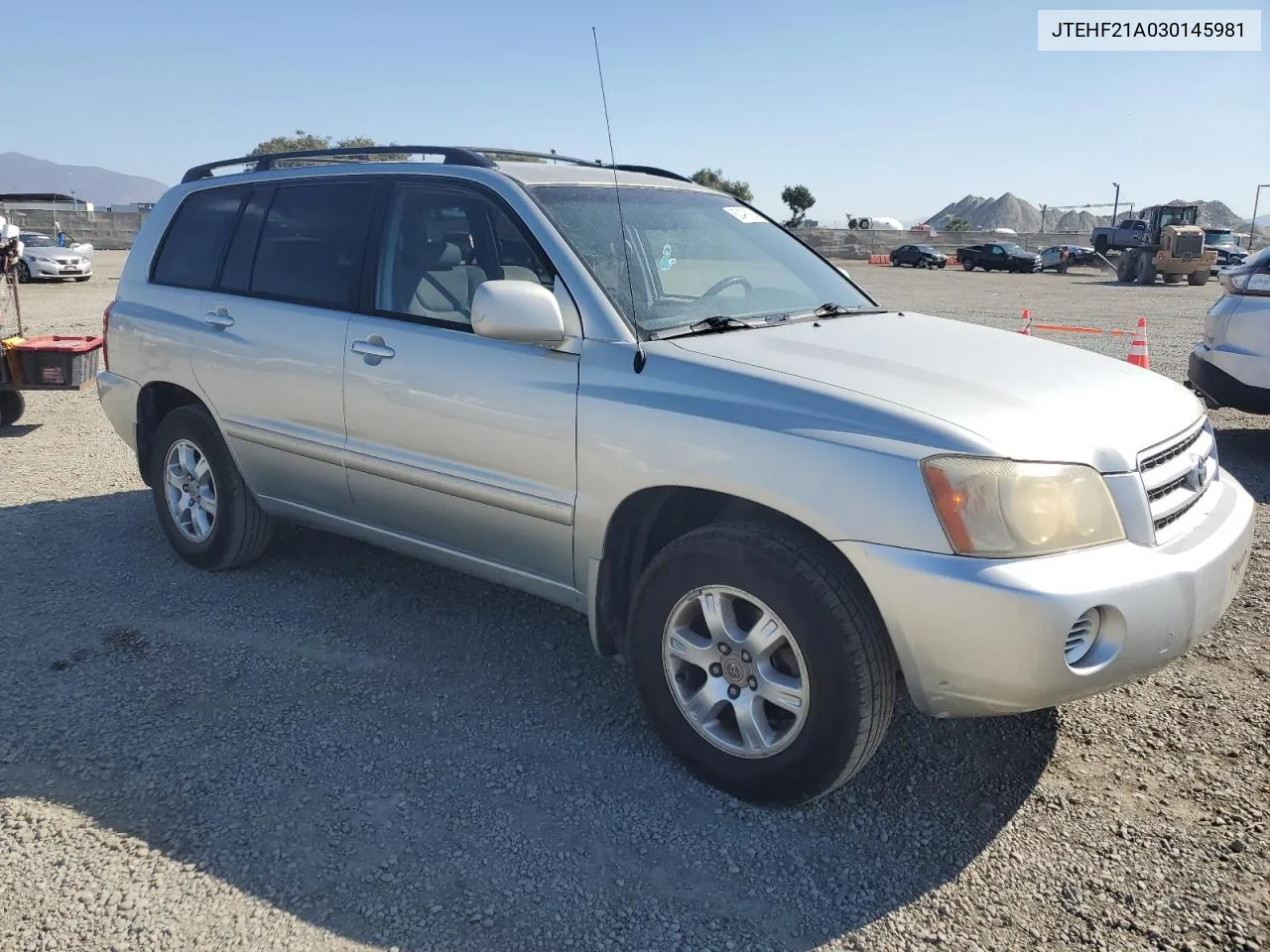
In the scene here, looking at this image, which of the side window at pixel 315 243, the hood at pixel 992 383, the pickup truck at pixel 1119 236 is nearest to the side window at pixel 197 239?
the side window at pixel 315 243

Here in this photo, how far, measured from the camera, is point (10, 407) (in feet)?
27.0

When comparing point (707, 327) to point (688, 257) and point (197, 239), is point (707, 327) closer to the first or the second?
point (688, 257)

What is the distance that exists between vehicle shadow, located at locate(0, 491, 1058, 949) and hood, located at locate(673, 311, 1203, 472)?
1.14 m

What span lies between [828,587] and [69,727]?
2654 mm

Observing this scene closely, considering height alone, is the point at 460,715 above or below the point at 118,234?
below

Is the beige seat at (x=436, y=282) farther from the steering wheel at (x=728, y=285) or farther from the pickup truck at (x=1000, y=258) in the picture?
the pickup truck at (x=1000, y=258)

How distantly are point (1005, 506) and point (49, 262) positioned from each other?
26.3 metres

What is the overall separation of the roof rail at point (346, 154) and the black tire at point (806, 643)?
6.01ft

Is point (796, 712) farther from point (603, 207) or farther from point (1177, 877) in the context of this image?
point (603, 207)

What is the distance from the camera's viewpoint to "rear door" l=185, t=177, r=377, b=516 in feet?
13.5

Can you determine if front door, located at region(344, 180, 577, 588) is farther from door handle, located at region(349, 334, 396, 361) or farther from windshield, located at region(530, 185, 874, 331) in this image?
windshield, located at region(530, 185, 874, 331)

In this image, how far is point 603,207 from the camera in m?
3.83

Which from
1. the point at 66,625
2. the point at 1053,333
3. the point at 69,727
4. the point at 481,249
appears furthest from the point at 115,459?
the point at 1053,333

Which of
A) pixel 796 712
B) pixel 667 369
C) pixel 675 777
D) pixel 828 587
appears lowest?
pixel 675 777
